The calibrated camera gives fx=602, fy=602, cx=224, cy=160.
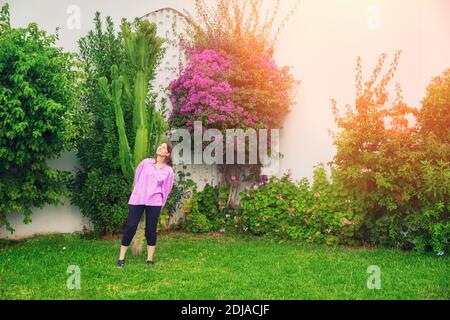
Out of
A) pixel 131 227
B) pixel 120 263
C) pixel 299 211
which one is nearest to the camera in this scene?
pixel 120 263

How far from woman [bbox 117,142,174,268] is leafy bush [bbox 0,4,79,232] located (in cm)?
183

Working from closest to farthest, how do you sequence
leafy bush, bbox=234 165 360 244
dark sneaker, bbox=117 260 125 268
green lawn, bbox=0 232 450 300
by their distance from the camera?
green lawn, bbox=0 232 450 300 → dark sneaker, bbox=117 260 125 268 → leafy bush, bbox=234 165 360 244

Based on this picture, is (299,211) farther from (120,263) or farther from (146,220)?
(120,263)

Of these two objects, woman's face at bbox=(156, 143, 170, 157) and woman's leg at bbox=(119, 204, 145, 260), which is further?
woman's face at bbox=(156, 143, 170, 157)

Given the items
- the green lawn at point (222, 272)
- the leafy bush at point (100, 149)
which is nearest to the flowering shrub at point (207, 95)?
the leafy bush at point (100, 149)

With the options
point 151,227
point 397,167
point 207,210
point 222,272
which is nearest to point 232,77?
point 207,210

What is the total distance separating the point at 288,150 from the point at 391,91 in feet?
6.91

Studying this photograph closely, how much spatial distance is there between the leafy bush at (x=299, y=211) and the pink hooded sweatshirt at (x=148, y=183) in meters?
2.85

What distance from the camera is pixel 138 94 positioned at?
8453 mm

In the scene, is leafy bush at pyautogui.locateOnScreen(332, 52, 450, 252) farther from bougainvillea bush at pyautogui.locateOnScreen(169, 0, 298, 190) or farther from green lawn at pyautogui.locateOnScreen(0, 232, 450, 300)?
bougainvillea bush at pyautogui.locateOnScreen(169, 0, 298, 190)

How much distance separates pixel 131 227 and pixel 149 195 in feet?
1.58

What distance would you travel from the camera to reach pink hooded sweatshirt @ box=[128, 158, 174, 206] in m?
7.93

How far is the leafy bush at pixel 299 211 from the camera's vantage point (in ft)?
31.8

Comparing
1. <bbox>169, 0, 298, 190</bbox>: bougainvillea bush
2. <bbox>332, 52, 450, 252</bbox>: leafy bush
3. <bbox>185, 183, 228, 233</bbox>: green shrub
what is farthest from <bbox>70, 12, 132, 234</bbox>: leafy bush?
<bbox>332, 52, 450, 252</bbox>: leafy bush
